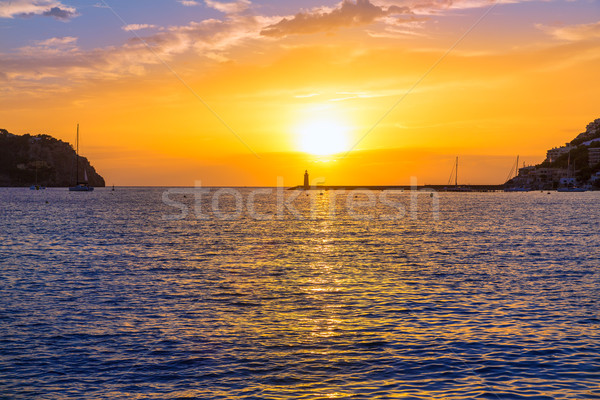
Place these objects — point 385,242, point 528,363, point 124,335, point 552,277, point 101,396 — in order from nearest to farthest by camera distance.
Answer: point 101,396, point 528,363, point 124,335, point 552,277, point 385,242

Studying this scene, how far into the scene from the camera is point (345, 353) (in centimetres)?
2033

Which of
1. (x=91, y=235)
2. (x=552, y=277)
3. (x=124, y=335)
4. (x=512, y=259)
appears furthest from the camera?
(x=91, y=235)

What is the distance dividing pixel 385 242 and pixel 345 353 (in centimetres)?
4593

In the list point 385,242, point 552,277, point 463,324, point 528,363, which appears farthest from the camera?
point 385,242

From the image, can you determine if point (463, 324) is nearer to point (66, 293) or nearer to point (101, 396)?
point (101, 396)

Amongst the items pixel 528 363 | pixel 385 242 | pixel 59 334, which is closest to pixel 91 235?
pixel 385 242

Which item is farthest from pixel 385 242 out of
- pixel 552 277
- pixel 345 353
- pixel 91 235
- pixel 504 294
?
pixel 345 353

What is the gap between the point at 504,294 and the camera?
1232 inches

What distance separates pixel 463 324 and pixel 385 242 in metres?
41.2

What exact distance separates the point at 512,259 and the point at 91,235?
177 ft

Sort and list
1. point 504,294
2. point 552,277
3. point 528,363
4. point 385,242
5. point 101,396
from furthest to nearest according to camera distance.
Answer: point 385,242 < point 552,277 < point 504,294 < point 528,363 < point 101,396

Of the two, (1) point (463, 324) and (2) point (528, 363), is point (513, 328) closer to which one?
(1) point (463, 324)

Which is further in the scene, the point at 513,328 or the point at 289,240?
the point at 289,240

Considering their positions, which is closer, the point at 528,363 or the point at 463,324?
the point at 528,363
